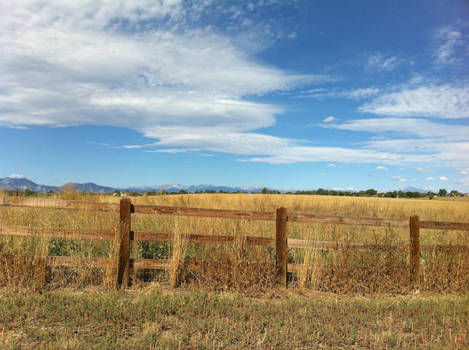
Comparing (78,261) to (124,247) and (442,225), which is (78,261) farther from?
(442,225)

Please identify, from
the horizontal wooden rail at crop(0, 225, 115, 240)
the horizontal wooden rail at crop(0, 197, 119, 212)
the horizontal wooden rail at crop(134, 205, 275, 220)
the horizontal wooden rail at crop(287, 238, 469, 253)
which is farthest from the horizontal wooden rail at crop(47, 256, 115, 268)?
the horizontal wooden rail at crop(287, 238, 469, 253)

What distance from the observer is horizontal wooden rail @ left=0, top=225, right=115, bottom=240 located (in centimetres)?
817

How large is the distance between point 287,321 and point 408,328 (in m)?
2.09

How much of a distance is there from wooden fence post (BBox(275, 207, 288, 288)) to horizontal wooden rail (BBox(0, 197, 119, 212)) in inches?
154

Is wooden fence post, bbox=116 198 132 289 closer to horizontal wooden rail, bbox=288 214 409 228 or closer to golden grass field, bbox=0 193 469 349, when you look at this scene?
golden grass field, bbox=0 193 469 349

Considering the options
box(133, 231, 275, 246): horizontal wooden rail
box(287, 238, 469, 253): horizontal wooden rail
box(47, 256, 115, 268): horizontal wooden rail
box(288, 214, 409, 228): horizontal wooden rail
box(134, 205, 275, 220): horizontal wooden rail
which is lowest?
box(47, 256, 115, 268): horizontal wooden rail

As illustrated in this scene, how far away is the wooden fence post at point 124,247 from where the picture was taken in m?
7.94

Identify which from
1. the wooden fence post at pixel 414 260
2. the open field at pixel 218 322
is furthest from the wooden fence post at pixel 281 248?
the wooden fence post at pixel 414 260

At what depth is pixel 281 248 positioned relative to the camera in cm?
838

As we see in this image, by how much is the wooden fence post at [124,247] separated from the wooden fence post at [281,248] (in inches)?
135

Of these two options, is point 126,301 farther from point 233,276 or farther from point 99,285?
point 233,276

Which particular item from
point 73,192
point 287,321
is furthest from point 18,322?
point 73,192

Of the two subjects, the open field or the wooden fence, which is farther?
the wooden fence

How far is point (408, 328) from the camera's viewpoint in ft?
19.9
